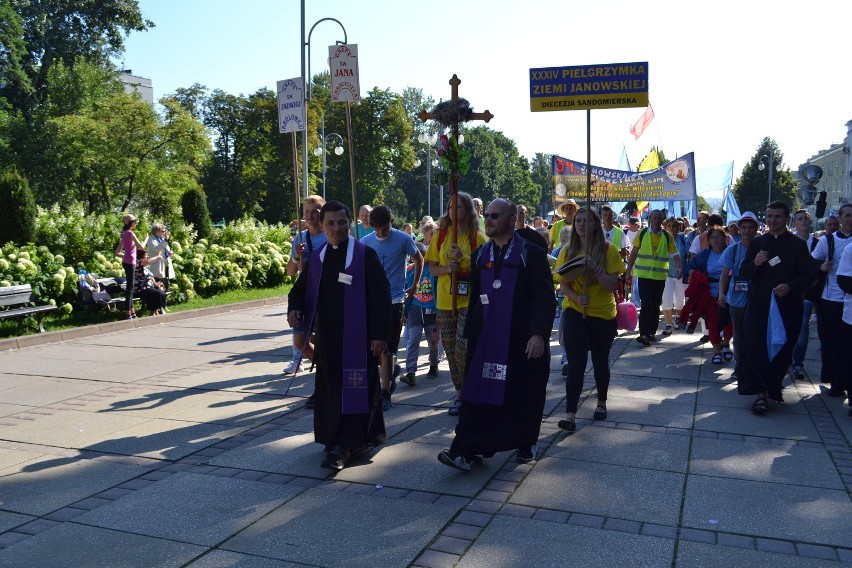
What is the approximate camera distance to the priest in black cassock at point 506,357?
5426 millimetres

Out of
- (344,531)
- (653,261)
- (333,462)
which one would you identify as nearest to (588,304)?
(333,462)

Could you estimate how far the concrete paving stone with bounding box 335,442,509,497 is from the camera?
519 cm

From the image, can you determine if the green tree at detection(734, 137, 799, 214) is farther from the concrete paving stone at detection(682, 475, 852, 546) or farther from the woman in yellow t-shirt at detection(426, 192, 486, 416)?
the concrete paving stone at detection(682, 475, 852, 546)

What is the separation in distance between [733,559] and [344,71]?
599 centimetres

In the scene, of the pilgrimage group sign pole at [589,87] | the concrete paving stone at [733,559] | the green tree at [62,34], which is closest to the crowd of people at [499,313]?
the pilgrimage group sign pole at [589,87]

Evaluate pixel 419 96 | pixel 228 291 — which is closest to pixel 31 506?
pixel 228 291

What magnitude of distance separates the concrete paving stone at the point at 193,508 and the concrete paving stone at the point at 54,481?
1.03 feet

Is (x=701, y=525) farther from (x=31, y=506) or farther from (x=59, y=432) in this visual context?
(x=59, y=432)

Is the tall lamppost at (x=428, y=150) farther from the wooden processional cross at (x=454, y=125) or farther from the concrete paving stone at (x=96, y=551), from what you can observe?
the concrete paving stone at (x=96, y=551)

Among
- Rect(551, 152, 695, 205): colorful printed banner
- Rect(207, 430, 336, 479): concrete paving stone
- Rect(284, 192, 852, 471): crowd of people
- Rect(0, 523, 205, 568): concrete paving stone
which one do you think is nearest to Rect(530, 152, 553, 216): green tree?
Rect(551, 152, 695, 205): colorful printed banner

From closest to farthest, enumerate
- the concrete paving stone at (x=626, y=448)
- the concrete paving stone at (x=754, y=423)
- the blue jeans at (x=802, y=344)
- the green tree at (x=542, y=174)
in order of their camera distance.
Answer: the concrete paving stone at (x=626, y=448)
the concrete paving stone at (x=754, y=423)
the blue jeans at (x=802, y=344)
the green tree at (x=542, y=174)

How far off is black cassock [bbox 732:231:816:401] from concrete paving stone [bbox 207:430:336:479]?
3623 millimetres

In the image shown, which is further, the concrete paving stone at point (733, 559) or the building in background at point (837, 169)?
the building in background at point (837, 169)

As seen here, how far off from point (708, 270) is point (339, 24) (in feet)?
46.7
